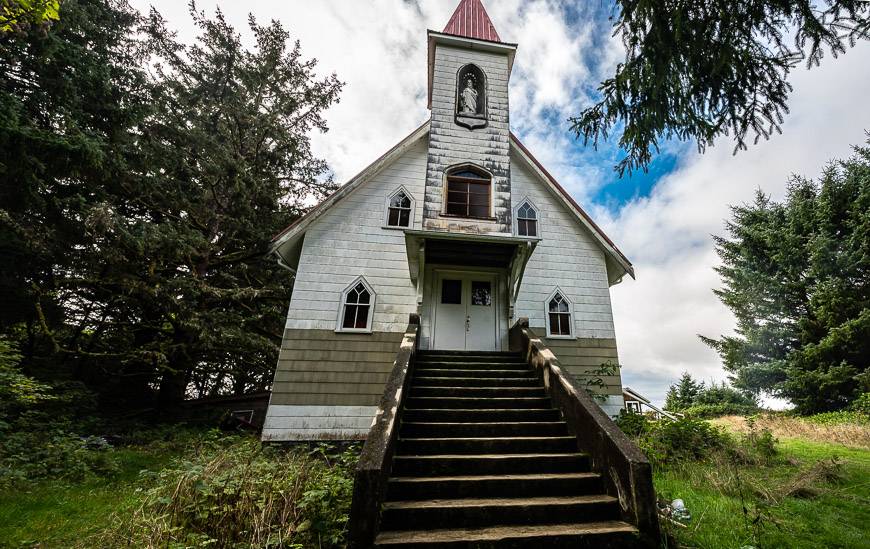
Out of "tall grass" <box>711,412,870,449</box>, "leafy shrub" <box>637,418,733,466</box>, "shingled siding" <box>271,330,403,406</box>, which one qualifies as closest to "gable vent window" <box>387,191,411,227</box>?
"shingled siding" <box>271,330,403,406</box>

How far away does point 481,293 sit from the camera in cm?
877

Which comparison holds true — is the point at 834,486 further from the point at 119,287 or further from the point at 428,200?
the point at 119,287

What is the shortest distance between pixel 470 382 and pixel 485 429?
1.25m

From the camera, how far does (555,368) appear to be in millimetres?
5625

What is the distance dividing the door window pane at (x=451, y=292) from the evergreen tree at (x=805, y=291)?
17.5m

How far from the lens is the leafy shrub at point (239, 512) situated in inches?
126

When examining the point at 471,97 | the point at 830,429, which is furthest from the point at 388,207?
the point at 830,429

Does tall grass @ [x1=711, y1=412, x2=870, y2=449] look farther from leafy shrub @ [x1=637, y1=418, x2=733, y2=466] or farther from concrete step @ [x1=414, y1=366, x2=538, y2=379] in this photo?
concrete step @ [x1=414, y1=366, x2=538, y2=379]

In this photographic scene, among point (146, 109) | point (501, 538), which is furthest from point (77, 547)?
point (146, 109)

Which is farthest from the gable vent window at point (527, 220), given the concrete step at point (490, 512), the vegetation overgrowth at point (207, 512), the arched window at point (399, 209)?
the vegetation overgrowth at point (207, 512)

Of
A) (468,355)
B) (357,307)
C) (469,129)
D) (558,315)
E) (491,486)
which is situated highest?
(469,129)

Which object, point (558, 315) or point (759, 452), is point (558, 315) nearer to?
point (558, 315)

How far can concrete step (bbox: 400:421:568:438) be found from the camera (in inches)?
191

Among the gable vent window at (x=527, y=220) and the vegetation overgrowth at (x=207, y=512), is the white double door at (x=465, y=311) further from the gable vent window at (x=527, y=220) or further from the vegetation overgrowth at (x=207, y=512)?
the vegetation overgrowth at (x=207, y=512)
